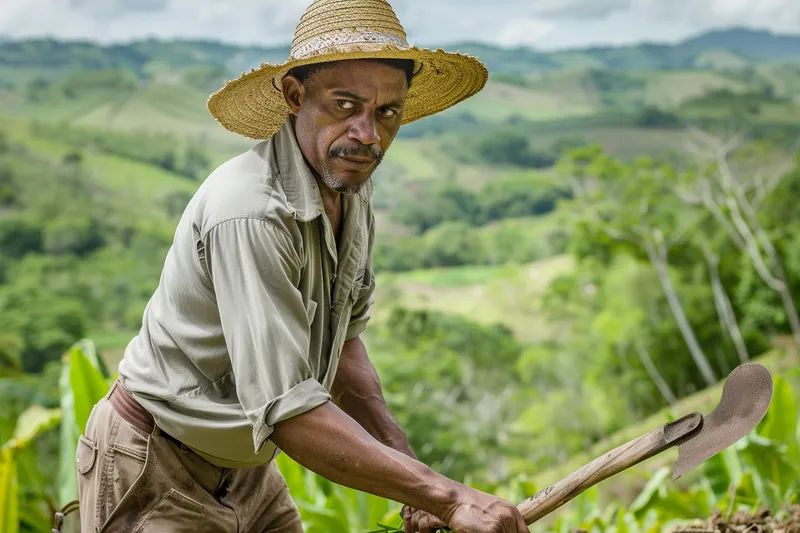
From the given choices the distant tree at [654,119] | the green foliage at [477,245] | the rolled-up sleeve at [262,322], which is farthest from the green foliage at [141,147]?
the rolled-up sleeve at [262,322]

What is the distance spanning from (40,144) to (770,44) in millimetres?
8949

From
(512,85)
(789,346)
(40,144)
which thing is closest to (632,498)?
(789,346)

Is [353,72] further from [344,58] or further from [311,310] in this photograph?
[311,310]

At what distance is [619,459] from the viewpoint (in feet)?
5.44

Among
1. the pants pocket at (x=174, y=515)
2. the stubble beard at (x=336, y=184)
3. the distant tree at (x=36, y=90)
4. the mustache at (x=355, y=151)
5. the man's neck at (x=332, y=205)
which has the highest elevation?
the distant tree at (x=36, y=90)

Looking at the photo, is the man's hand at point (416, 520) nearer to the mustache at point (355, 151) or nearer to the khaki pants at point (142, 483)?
the khaki pants at point (142, 483)

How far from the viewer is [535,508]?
1.71 meters

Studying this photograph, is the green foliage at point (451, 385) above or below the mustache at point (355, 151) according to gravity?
below

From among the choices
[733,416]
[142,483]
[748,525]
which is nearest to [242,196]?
[142,483]

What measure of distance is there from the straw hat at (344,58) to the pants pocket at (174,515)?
0.84 m

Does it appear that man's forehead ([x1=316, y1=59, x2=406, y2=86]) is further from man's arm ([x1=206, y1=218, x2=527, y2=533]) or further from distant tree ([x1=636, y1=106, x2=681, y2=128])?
distant tree ([x1=636, y1=106, x2=681, y2=128])

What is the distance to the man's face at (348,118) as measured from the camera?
5.88 feet

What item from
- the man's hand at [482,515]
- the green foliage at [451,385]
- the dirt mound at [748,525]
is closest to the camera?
the man's hand at [482,515]

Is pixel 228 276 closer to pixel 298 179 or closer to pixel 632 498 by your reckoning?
pixel 298 179
